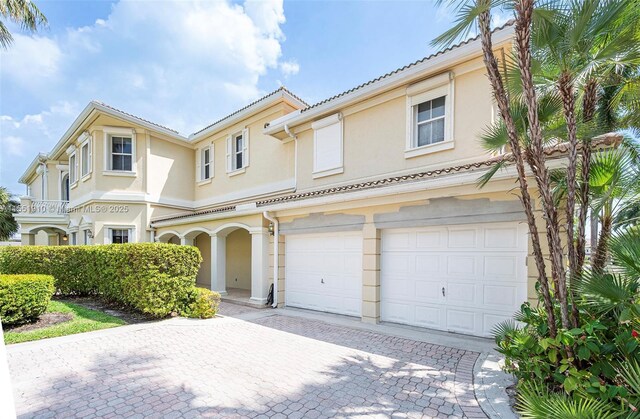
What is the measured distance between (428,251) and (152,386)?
677 centimetres

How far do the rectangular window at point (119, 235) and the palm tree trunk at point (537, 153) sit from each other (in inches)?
752

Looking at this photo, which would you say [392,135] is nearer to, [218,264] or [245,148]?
[245,148]

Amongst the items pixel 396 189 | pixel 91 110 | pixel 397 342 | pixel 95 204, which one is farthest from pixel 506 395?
pixel 91 110

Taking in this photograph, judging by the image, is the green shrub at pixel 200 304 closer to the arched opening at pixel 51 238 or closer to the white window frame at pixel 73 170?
the white window frame at pixel 73 170

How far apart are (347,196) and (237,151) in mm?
10157

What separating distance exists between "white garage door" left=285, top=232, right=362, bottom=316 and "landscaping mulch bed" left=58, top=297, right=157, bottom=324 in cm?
483

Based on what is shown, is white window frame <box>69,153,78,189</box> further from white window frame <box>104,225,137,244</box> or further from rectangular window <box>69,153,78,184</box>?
white window frame <box>104,225,137,244</box>

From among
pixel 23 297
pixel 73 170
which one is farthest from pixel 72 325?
pixel 73 170

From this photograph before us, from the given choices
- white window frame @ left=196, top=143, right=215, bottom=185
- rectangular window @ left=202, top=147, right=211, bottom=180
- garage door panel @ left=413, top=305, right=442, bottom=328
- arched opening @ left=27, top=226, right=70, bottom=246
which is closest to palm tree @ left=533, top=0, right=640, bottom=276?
garage door panel @ left=413, top=305, right=442, bottom=328

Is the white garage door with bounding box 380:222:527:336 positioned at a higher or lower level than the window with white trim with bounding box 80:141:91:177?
lower

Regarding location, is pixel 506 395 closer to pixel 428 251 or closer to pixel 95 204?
pixel 428 251

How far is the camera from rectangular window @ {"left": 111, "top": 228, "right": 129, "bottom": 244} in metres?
16.7

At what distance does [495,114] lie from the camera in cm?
852

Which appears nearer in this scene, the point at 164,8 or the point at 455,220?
the point at 455,220
